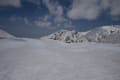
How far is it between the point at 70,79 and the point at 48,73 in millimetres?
948

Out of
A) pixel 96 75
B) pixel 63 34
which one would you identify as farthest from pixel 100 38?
pixel 96 75

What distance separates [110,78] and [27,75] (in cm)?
275

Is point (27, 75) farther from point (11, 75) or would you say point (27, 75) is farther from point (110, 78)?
point (110, 78)

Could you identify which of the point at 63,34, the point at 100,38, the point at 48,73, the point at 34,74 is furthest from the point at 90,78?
the point at 63,34

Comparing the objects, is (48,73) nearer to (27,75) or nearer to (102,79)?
(27,75)

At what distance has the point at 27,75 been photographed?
430 centimetres

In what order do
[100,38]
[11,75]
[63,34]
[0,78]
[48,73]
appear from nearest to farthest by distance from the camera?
A: [0,78]
[11,75]
[48,73]
[100,38]
[63,34]

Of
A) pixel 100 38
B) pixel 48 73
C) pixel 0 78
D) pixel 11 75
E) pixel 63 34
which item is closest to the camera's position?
pixel 0 78

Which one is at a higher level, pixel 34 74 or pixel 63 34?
pixel 63 34

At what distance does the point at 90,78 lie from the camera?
4113mm

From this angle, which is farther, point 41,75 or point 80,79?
point 41,75

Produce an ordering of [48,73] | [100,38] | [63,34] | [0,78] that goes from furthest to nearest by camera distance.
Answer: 1. [63,34]
2. [100,38]
3. [48,73]
4. [0,78]

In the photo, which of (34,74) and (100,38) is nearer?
(34,74)

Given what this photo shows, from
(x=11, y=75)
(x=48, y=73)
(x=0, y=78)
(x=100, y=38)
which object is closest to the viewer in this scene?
(x=0, y=78)
